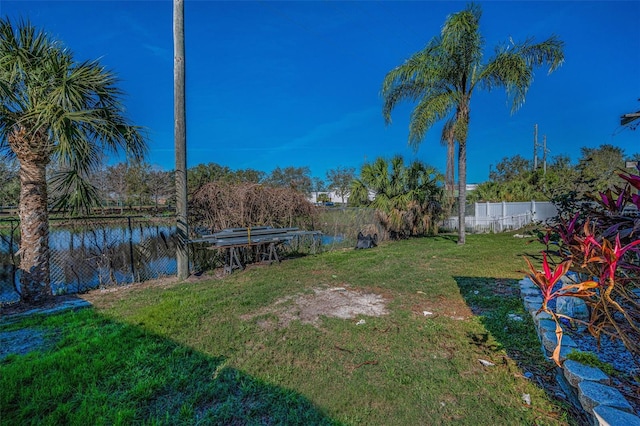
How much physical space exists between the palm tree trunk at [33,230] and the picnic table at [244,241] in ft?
7.25

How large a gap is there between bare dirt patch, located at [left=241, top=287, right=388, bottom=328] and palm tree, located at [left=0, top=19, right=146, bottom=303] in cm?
323

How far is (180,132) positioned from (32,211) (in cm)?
258

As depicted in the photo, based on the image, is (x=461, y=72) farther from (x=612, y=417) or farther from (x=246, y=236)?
(x=612, y=417)

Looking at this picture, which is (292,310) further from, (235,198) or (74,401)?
(235,198)

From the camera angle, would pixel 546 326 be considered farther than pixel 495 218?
No

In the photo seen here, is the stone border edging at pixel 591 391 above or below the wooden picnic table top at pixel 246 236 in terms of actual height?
below

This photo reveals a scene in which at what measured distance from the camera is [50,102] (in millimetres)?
3906

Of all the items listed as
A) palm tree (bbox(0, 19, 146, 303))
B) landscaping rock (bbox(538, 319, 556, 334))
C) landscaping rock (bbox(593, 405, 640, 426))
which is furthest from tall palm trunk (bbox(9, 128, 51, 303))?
landscaping rock (bbox(538, 319, 556, 334))

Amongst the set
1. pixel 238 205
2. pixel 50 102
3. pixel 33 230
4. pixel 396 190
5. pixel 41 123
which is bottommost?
pixel 33 230

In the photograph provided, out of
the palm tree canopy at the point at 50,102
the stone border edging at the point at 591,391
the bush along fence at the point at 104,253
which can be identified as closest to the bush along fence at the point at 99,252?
the bush along fence at the point at 104,253

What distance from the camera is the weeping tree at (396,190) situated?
10977mm

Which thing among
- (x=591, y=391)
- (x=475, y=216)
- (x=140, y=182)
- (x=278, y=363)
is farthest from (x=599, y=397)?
(x=140, y=182)

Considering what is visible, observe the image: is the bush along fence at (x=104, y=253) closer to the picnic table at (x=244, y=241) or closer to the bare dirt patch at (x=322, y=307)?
the picnic table at (x=244, y=241)

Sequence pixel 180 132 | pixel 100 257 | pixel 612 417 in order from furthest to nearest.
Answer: pixel 180 132, pixel 100 257, pixel 612 417
